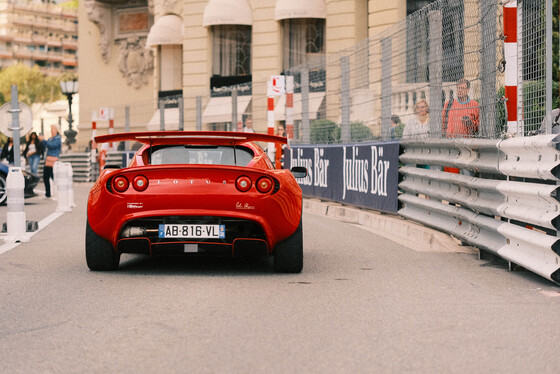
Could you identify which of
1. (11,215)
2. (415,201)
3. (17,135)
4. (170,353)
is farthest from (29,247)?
(170,353)

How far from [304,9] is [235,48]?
455cm

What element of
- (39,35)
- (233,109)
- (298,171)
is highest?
(39,35)

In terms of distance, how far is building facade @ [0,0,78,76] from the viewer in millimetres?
137000

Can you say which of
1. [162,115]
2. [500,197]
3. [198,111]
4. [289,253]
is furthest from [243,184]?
[162,115]

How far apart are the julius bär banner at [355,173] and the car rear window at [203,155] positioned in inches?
185

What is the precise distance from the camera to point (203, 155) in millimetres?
9094

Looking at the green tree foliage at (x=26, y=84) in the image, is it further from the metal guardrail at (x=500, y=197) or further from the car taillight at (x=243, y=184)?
the car taillight at (x=243, y=184)

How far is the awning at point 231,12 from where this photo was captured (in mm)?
35375

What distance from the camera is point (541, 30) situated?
909 cm

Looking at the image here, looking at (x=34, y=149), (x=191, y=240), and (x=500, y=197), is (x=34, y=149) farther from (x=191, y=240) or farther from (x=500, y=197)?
(x=500, y=197)

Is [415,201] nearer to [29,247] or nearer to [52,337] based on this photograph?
[29,247]

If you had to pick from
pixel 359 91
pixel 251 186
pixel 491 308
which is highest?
pixel 359 91

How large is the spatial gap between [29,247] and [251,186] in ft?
12.4

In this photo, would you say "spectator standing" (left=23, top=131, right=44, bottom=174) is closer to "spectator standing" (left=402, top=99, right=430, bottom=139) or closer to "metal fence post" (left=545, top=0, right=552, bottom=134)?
"spectator standing" (left=402, top=99, right=430, bottom=139)
